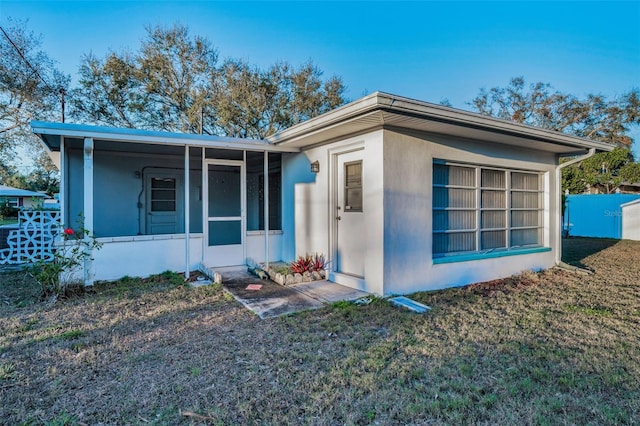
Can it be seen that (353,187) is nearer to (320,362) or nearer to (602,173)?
(320,362)

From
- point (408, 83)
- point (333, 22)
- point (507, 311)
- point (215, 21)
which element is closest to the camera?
point (507, 311)

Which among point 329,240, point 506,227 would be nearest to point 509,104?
point 506,227

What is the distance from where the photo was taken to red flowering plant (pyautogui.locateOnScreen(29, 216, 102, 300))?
495cm

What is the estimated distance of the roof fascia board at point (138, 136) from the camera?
5.07 meters

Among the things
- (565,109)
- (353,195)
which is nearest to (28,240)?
(353,195)

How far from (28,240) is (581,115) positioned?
26960 mm

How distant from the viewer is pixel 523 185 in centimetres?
731

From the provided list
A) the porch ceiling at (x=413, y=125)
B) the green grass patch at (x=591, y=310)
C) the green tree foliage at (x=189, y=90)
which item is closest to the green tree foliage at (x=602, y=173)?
the green tree foliage at (x=189, y=90)

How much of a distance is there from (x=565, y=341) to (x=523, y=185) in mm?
4496

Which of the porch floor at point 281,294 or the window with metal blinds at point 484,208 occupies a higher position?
the window with metal blinds at point 484,208

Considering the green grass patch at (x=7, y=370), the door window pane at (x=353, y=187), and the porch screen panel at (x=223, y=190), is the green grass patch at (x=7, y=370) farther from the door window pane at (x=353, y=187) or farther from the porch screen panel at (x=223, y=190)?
the porch screen panel at (x=223, y=190)

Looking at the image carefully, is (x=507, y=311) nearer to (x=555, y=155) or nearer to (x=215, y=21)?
(x=555, y=155)

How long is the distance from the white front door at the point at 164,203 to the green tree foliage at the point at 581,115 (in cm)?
1777

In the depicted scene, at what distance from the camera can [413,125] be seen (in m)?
5.11
